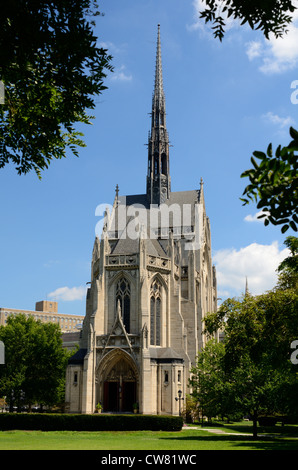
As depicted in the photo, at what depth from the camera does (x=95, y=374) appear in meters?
48.1

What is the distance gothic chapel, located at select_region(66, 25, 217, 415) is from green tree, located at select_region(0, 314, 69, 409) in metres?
→ 7.84

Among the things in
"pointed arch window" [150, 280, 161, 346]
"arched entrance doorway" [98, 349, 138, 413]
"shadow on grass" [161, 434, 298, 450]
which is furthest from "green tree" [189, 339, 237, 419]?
"pointed arch window" [150, 280, 161, 346]

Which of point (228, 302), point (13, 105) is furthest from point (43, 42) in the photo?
point (228, 302)

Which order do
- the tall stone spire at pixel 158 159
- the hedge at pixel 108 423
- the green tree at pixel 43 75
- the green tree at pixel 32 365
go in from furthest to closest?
the tall stone spire at pixel 158 159
the green tree at pixel 32 365
the hedge at pixel 108 423
the green tree at pixel 43 75

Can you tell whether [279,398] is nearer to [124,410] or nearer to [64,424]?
[64,424]

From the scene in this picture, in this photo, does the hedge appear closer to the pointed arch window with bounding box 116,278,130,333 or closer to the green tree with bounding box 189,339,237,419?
the green tree with bounding box 189,339,237,419

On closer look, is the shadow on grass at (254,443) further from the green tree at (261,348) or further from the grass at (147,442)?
the green tree at (261,348)

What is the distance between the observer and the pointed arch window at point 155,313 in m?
51.0

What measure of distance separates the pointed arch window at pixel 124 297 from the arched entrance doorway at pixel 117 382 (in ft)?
11.3

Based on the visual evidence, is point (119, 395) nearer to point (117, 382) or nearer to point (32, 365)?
point (117, 382)

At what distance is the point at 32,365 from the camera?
58.2 meters

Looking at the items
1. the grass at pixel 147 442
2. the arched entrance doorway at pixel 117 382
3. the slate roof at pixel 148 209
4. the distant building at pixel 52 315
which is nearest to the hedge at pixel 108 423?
the grass at pixel 147 442

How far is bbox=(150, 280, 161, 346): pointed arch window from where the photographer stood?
51000mm

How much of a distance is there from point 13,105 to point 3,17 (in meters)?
3.08
